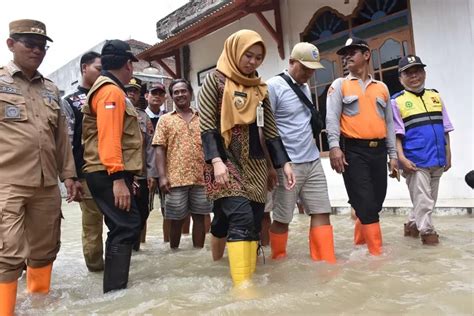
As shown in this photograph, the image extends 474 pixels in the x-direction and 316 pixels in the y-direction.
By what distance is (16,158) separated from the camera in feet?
8.55

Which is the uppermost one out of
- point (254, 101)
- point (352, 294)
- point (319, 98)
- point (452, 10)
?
point (452, 10)

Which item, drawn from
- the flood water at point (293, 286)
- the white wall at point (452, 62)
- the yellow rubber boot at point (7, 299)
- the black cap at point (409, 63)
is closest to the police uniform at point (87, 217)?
the flood water at point (293, 286)

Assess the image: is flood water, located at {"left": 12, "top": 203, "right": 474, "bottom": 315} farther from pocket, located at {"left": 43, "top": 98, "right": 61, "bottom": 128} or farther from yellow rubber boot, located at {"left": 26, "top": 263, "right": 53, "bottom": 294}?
pocket, located at {"left": 43, "top": 98, "right": 61, "bottom": 128}

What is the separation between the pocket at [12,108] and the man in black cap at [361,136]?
234 centimetres

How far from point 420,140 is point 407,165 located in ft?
0.85

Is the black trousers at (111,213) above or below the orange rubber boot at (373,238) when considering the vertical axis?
above

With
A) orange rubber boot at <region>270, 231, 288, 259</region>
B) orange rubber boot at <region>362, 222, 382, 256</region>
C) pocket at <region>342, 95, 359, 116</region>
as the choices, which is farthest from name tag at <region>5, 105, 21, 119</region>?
orange rubber boot at <region>362, 222, 382, 256</region>

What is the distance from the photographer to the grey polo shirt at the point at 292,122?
3396 millimetres

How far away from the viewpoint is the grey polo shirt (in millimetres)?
3396

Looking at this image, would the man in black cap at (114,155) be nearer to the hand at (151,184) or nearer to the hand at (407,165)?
the hand at (151,184)

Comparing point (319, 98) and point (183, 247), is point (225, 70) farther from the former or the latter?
point (319, 98)

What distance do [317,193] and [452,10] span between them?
4135 millimetres

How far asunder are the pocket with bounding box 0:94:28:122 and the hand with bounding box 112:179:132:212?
0.71m

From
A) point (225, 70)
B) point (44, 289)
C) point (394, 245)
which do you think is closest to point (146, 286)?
point (44, 289)
